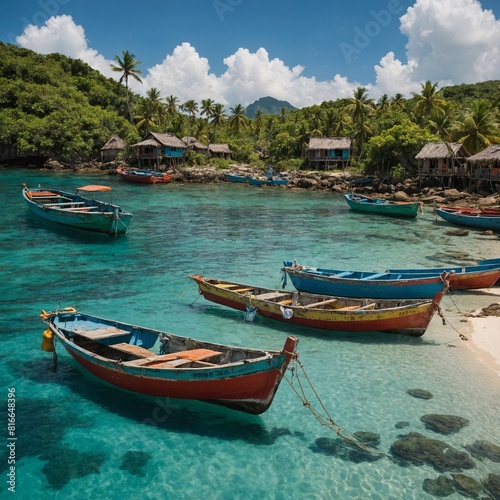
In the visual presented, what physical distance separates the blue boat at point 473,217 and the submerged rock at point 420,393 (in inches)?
945

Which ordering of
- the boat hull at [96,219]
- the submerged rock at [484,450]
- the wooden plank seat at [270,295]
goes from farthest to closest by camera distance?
the boat hull at [96,219]
the wooden plank seat at [270,295]
the submerged rock at [484,450]

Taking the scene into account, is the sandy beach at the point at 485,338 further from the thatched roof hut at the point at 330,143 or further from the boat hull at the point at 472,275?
the thatched roof hut at the point at 330,143

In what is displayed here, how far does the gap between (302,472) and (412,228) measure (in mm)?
28101

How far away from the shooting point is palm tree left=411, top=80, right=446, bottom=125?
53.9 meters

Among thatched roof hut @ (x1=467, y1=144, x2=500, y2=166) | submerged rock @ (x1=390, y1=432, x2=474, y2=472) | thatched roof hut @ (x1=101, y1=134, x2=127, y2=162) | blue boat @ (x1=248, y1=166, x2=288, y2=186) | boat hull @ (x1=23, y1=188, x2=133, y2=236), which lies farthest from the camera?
thatched roof hut @ (x1=101, y1=134, x2=127, y2=162)

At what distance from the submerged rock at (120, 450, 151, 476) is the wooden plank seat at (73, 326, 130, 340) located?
327 cm

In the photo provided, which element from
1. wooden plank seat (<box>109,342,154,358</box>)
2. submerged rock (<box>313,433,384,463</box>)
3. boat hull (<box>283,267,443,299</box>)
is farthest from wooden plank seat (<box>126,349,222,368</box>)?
boat hull (<box>283,267,443,299</box>)

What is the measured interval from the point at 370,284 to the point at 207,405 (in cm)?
793

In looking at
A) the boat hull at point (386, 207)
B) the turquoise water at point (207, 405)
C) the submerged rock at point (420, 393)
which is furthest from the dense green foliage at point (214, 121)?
the submerged rock at point (420, 393)

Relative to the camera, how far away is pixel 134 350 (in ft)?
35.1

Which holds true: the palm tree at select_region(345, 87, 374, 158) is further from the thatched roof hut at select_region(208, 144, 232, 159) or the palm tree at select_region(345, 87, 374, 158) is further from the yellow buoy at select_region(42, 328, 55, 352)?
the yellow buoy at select_region(42, 328, 55, 352)

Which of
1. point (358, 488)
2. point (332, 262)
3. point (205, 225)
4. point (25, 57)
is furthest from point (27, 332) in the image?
point (25, 57)

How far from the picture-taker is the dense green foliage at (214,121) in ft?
174

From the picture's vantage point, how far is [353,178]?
193 ft
